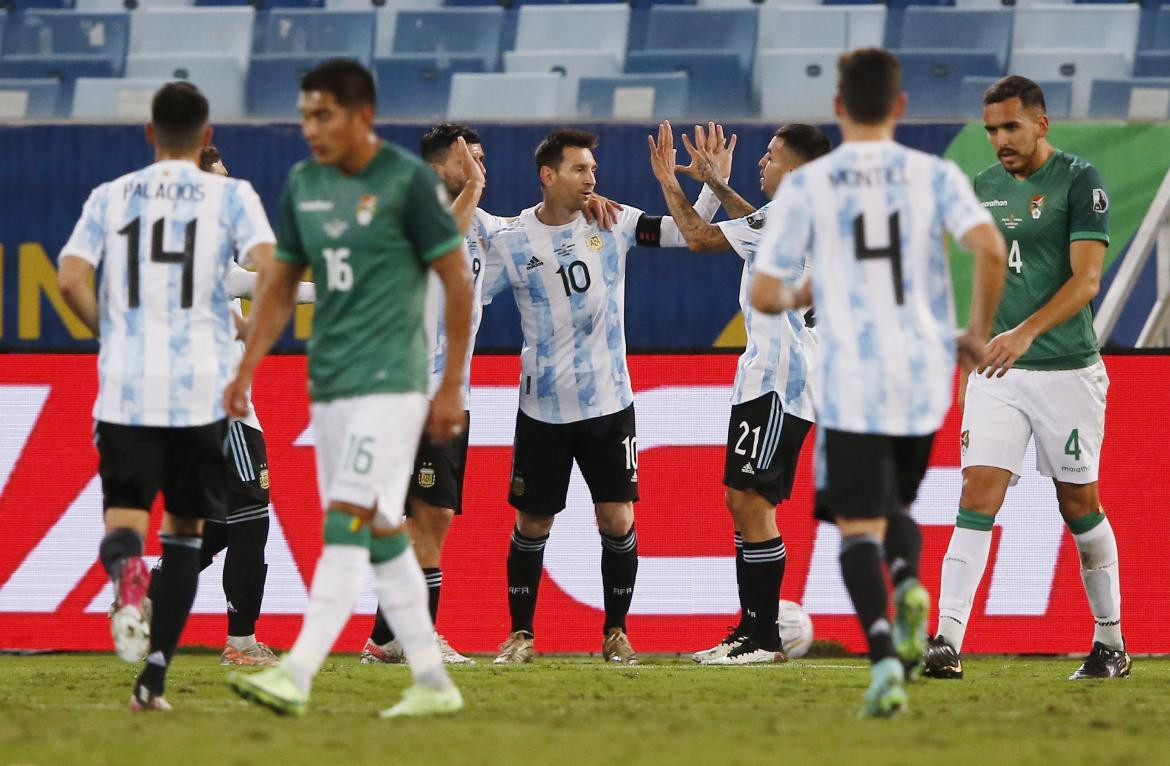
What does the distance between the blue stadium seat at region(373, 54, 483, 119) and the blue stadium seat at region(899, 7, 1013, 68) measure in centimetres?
297

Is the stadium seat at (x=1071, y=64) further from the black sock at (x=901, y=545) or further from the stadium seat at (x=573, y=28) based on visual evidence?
the black sock at (x=901, y=545)

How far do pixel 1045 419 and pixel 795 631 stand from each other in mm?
1651

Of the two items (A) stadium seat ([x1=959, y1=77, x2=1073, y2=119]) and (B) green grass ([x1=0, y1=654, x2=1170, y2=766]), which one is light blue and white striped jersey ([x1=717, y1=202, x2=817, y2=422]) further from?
(A) stadium seat ([x1=959, y1=77, x2=1073, y2=119])

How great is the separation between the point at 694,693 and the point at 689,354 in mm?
2803

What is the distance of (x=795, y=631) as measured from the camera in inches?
312

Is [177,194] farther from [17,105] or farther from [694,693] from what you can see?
[17,105]

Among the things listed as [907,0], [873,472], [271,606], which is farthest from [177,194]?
[907,0]

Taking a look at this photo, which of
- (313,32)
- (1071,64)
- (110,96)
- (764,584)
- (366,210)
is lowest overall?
(764,584)

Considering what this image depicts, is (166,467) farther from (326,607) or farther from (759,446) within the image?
(759,446)

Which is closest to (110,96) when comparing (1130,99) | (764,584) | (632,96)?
(632,96)

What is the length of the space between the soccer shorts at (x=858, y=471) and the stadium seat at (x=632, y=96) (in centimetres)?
631

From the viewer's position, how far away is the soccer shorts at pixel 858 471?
496 centimetres

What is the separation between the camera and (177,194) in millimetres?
5520

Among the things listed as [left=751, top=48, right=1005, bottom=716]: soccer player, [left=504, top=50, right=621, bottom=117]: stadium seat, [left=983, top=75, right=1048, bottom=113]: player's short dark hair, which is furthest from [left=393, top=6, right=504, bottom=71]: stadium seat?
[left=751, top=48, right=1005, bottom=716]: soccer player
